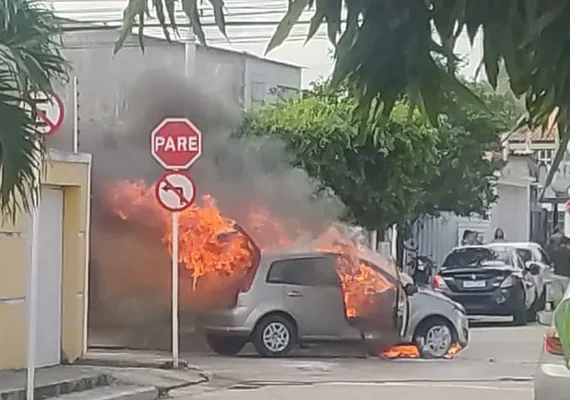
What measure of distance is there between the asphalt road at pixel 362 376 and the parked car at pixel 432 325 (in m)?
0.35

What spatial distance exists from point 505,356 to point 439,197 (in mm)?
7414

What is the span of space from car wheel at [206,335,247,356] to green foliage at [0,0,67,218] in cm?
870

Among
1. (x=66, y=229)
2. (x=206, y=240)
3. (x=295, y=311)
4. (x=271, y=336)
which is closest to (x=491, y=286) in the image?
(x=295, y=311)

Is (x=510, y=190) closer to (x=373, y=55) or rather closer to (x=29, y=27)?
(x=29, y=27)

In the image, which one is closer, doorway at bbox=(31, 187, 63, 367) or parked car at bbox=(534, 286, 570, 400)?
parked car at bbox=(534, 286, 570, 400)

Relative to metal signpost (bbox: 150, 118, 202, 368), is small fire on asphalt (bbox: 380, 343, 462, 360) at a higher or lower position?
lower

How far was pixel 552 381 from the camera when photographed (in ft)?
25.8

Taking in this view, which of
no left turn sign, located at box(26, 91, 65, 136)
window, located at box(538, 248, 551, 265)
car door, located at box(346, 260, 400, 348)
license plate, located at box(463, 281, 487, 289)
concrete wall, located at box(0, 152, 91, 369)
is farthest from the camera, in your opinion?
window, located at box(538, 248, 551, 265)

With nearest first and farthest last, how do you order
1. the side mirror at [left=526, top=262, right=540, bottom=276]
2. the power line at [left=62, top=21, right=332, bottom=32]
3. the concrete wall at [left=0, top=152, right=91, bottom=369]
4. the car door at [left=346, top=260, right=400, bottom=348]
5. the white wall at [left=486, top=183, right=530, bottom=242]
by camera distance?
the power line at [left=62, top=21, right=332, bottom=32] < the concrete wall at [left=0, top=152, right=91, bottom=369] < the car door at [left=346, top=260, right=400, bottom=348] < the side mirror at [left=526, top=262, right=540, bottom=276] < the white wall at [left=486, top=183, right=530, bottom=242]

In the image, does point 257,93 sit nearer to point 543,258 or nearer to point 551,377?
point 543,258

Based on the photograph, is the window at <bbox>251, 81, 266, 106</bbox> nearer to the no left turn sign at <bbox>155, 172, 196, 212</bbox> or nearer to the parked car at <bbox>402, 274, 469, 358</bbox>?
the parked car at <bbox>402, 274, 469, 358</bbox>

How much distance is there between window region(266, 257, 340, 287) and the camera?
653 inches

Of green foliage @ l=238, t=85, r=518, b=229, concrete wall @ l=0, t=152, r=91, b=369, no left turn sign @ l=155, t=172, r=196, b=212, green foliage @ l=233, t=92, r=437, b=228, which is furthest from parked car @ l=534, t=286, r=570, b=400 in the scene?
green foliage @ l=233, t=92, r=437, b=228

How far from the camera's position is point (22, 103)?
7.74 metres
